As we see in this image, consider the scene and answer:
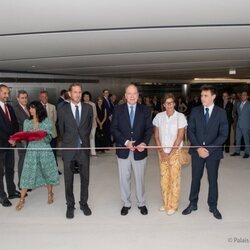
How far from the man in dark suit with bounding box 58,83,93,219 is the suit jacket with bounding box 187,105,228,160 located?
1.29 metres

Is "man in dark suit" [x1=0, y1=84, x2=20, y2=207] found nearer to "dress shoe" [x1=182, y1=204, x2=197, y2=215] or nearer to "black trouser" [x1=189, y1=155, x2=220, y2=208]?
"dress shoe" [x1=182, y1=204, x2=197, y2=215]

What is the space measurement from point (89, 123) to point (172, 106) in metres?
1.03

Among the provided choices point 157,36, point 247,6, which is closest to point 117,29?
point 157,36

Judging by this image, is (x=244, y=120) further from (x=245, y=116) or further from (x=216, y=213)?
(x=216, y=213)

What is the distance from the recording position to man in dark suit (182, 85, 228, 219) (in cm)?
367

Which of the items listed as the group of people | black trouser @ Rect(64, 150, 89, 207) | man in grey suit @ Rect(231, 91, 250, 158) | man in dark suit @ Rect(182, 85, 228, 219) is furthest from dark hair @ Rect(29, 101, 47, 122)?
man in grey suit @ Rect(231, 91, 250, 158)

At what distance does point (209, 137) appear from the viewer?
3.70 m

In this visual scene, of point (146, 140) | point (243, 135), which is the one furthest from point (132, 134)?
point (243, 135)

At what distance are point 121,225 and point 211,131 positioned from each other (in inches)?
→ 58.3

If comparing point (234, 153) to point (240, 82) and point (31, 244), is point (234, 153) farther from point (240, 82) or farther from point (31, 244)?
point (240, 82)

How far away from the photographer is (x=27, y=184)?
409 cm

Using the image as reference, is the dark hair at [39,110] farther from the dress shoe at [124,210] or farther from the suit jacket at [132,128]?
the dress shoe at [124,210]

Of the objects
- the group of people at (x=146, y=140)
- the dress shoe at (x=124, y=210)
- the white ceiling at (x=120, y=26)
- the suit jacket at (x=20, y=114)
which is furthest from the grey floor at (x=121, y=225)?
the white ceiling at (x=120, y=26)

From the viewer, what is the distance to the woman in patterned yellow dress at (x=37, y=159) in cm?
411
